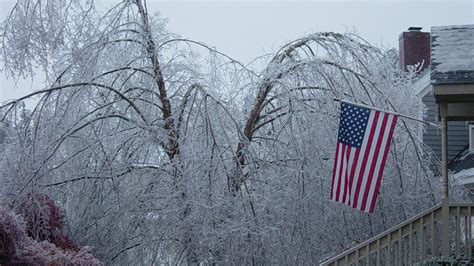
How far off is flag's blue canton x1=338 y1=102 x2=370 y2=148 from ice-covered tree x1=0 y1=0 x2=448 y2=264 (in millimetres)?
1482

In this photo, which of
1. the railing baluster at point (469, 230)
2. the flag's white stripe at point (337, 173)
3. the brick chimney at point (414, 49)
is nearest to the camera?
the railing baluster at point (469, 230)

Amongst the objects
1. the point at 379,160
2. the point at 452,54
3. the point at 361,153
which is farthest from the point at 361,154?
the point at 452,54

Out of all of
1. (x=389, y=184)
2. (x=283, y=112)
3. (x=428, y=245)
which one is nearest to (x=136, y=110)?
(x=283, y=112)

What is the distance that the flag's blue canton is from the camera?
12.4 m

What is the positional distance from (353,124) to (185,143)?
277cm

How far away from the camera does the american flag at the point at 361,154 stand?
12.2 metres

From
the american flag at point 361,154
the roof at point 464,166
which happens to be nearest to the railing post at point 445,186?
the american flag at point 361,154

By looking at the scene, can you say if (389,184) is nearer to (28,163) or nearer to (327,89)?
(327,89)

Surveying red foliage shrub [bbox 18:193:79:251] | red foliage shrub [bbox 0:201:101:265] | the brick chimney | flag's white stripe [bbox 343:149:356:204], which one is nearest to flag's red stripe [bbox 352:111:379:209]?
flag's white stripe [bbox 343:149:356:204]

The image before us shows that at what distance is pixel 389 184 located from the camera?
48.8 feet

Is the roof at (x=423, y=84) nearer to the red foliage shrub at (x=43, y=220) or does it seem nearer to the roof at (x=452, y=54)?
the roof at (x=452, y=54)

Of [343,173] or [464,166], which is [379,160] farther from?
[464,166]

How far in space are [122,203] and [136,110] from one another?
1516 mm

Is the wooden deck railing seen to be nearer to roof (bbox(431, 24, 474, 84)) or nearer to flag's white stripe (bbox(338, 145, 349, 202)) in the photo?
flag's white stripe (bbox(338, 145, 349, 202))
